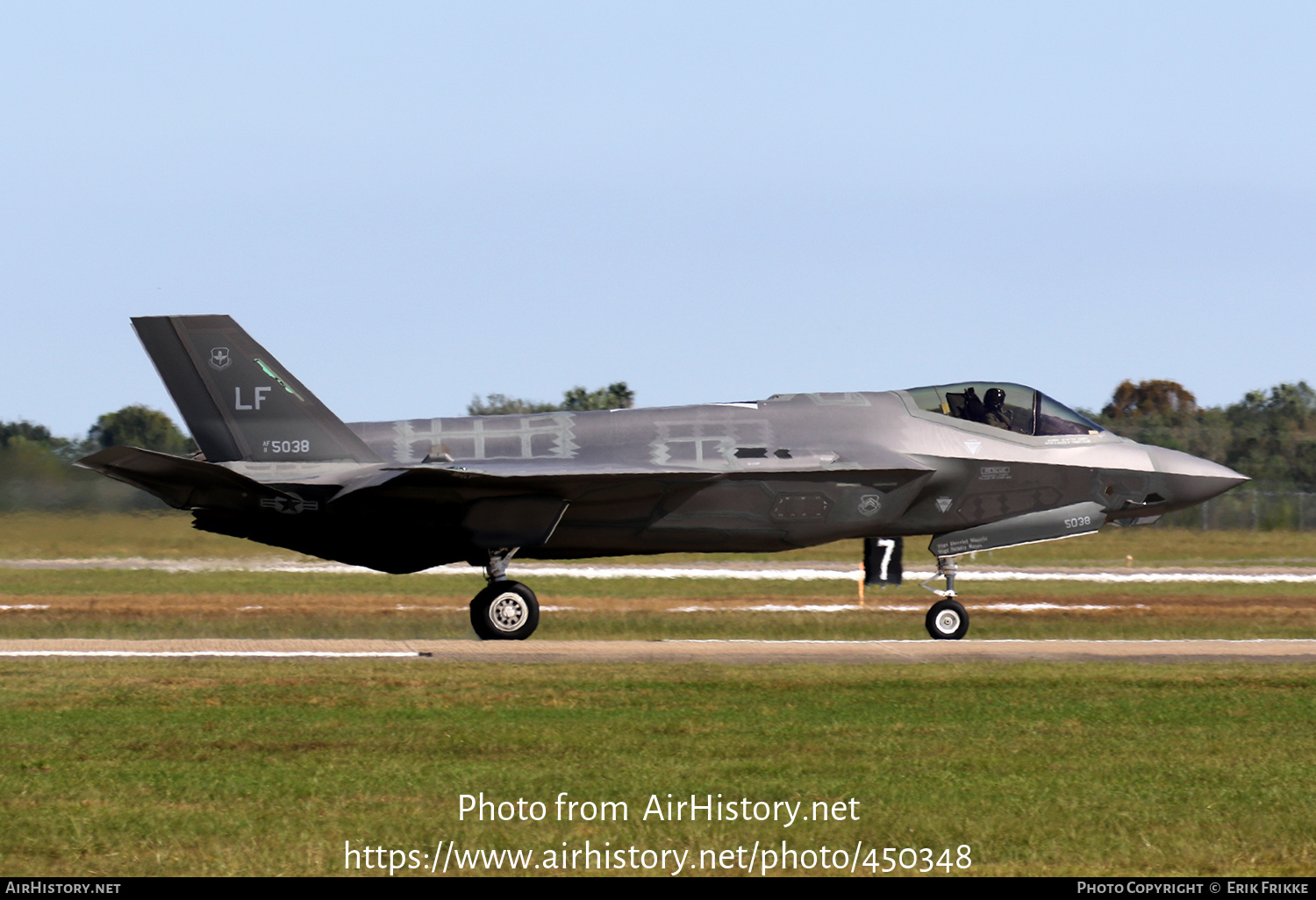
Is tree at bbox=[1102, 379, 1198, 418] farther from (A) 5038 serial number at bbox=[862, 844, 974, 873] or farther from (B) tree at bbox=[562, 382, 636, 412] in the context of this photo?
(A) 5038 serial number at bbox=[862, 844, 974, 873]

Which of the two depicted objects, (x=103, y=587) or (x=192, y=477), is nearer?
(x=192, y=477)

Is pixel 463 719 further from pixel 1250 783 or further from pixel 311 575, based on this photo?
pixel 311 575

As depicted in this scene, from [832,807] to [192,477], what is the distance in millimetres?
11712

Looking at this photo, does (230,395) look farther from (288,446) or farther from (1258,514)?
(1258,514)

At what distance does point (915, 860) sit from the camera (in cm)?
759

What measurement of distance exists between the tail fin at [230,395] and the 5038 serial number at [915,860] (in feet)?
42.4

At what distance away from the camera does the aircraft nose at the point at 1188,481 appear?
68.7 ft

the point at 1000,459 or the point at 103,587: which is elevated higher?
the point at 1000,459

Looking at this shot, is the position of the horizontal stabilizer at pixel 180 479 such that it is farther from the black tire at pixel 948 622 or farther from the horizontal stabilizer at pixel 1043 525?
the horizontal stabilizer at pixel 1043 525

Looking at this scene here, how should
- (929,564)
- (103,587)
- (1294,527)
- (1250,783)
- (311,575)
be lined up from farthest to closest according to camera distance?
(1294,527) → (929,564) → (311,575) → (103,587) → (1250,783)

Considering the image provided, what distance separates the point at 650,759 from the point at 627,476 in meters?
8.92

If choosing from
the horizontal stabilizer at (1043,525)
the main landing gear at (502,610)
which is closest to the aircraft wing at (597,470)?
the main landing gear at (502,610)

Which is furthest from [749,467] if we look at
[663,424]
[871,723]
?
[871,723]
